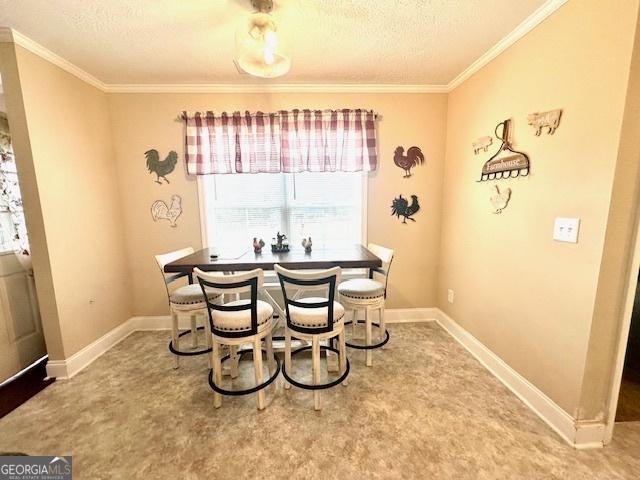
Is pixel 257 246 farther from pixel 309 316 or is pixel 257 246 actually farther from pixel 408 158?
pixel 408 158

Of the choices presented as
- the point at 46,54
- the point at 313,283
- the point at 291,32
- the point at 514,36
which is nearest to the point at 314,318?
the point at 313,283

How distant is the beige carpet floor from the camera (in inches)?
53.0

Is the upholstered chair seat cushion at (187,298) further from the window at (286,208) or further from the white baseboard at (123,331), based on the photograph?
the white baseboard at (123,331)

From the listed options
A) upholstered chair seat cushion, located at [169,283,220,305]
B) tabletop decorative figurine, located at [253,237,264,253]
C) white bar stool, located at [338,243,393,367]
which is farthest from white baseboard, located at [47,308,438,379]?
tabletop decorative figurine, located at [253,237,264,253]

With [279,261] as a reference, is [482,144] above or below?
above

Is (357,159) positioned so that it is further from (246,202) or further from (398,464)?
(398,464)

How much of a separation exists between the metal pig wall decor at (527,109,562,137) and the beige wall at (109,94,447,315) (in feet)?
3.71

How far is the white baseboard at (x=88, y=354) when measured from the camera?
2.07 m

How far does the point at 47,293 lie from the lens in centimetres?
199

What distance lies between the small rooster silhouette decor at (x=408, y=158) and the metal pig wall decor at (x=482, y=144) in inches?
21.5

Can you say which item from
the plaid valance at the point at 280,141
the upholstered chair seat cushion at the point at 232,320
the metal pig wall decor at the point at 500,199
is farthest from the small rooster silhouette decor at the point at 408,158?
the upholstered chair seat cushion at the point at 232,320

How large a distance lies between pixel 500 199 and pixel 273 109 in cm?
222

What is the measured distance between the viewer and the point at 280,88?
2.61m

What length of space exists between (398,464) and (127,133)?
3.49 meters
